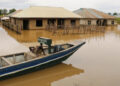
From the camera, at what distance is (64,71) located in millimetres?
9250

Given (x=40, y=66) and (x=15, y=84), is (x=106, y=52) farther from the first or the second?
(x=15, y=84)

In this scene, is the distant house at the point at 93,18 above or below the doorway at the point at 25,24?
above

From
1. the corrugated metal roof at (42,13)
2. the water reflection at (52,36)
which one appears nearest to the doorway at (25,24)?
the corrugated metal roof at (42,13)

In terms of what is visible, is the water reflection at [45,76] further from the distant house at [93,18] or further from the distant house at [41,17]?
the distant house at [93,18]

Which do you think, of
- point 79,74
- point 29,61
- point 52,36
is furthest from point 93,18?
point 29,61

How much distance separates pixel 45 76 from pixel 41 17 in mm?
18321

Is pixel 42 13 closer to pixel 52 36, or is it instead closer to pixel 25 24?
pixel 25 24

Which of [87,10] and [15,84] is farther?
[87,10]

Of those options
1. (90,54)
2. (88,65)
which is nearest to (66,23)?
(90,54)

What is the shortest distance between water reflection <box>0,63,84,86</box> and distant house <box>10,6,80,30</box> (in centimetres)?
1705

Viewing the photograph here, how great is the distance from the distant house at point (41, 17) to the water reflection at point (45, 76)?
17.1 metres

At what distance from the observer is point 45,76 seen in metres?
8.60

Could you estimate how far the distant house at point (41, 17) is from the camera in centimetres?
2595

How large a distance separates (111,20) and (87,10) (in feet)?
20.4
